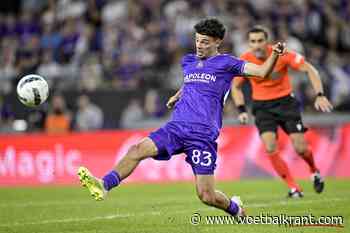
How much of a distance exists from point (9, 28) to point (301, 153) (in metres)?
14.2

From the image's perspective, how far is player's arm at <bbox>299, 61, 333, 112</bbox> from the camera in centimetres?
1238

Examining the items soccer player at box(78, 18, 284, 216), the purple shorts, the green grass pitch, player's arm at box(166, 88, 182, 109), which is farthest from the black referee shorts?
the purple shorts

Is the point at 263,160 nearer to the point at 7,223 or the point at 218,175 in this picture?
the point at 218,175

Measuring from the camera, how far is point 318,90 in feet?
→ 44.2

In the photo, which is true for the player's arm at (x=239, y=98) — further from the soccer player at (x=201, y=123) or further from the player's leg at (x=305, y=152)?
the soccer player at (x=201, y=123)

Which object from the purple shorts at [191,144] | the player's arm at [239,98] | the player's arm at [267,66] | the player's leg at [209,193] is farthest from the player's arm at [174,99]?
the player's arm at [239,98]

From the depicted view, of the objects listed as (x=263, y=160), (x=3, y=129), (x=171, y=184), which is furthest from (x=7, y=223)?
(x=3, y=129)

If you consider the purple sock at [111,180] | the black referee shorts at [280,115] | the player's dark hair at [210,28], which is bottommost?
the black referee shorts at [280,115]

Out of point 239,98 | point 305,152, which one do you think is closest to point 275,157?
point 305,152

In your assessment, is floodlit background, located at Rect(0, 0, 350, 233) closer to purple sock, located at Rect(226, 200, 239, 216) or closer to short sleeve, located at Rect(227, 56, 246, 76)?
purple sock, located at Rect(226, 200, 239, 216)

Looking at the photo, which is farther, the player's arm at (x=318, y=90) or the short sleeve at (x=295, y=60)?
the short sleeve at (x=295, y=60)

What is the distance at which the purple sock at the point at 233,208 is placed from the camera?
10526 mm

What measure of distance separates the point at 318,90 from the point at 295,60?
4.01 ft

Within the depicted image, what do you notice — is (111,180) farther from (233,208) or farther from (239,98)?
(239,98)
